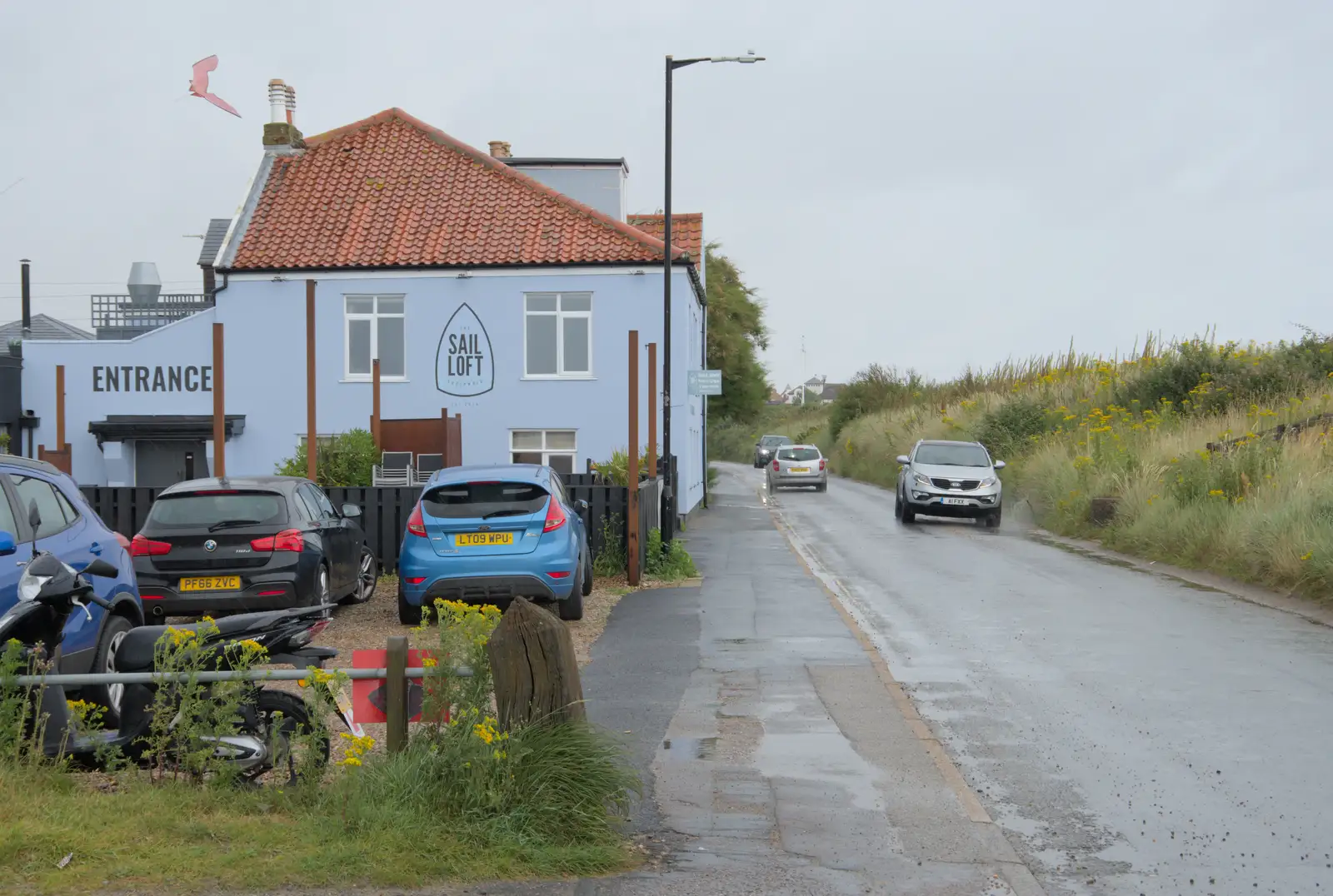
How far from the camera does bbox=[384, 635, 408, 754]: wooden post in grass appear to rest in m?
6.05

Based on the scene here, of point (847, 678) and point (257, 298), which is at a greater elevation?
point (257, 298)

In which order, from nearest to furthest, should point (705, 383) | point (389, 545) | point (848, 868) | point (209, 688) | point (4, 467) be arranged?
point (848, 868) < point (209, 688) < point (4, 467) < point (389, 545) < point (705, 383)

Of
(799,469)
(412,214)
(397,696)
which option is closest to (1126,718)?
(397,696)

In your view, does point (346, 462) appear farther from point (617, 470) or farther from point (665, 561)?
point (665, 561)

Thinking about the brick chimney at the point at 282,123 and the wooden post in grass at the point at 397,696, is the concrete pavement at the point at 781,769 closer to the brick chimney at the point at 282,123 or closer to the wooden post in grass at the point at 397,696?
the wooden post in grass at the point at 397,696

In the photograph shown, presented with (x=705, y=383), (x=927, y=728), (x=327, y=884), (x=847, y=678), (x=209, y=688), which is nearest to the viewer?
(x=327, y=884)

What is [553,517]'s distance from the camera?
1328cm

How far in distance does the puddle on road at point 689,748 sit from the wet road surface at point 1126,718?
4.72 ft

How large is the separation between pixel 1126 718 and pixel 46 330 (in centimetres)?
5888

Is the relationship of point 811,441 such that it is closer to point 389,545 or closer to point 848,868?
point 389,545

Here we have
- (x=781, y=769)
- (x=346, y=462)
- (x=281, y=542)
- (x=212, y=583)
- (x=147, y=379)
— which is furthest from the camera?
(x=147, y=379)

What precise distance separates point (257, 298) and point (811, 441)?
1877 inches

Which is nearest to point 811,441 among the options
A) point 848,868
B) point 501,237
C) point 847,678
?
point 501,237

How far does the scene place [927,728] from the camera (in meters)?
8.48
